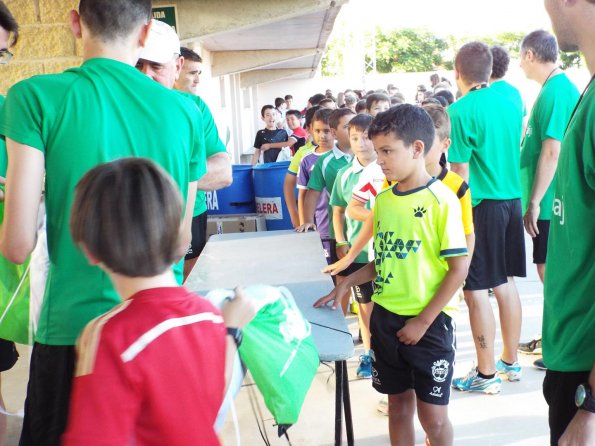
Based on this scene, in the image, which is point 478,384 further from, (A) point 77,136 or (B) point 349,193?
(A) point 77,136

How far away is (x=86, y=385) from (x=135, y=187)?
1.28ft

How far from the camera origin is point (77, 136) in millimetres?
1762

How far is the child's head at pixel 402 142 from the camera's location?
2.70 metres

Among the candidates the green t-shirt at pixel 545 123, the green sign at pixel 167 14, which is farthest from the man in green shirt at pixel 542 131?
the green sign at pixel 167 14

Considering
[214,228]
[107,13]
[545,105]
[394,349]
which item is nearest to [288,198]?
[214,228]

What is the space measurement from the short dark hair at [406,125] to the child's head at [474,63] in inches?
70.8

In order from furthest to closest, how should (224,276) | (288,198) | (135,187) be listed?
(288,198)
(224,276)
(135,187)

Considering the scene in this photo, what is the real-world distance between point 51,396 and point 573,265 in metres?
1.40

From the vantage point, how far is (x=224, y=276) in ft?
11.0

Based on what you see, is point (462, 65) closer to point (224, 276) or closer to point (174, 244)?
point (224, 276)

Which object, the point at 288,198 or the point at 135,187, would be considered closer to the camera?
the point at 135,187

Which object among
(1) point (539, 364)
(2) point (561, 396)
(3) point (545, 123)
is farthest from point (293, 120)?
(2) point (561, 396)

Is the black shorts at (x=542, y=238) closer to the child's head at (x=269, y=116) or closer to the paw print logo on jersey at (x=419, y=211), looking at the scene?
the paw print logo on jersey at (x=419, y=211)

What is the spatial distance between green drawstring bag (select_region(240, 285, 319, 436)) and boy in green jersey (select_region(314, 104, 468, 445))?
2.47 ft
